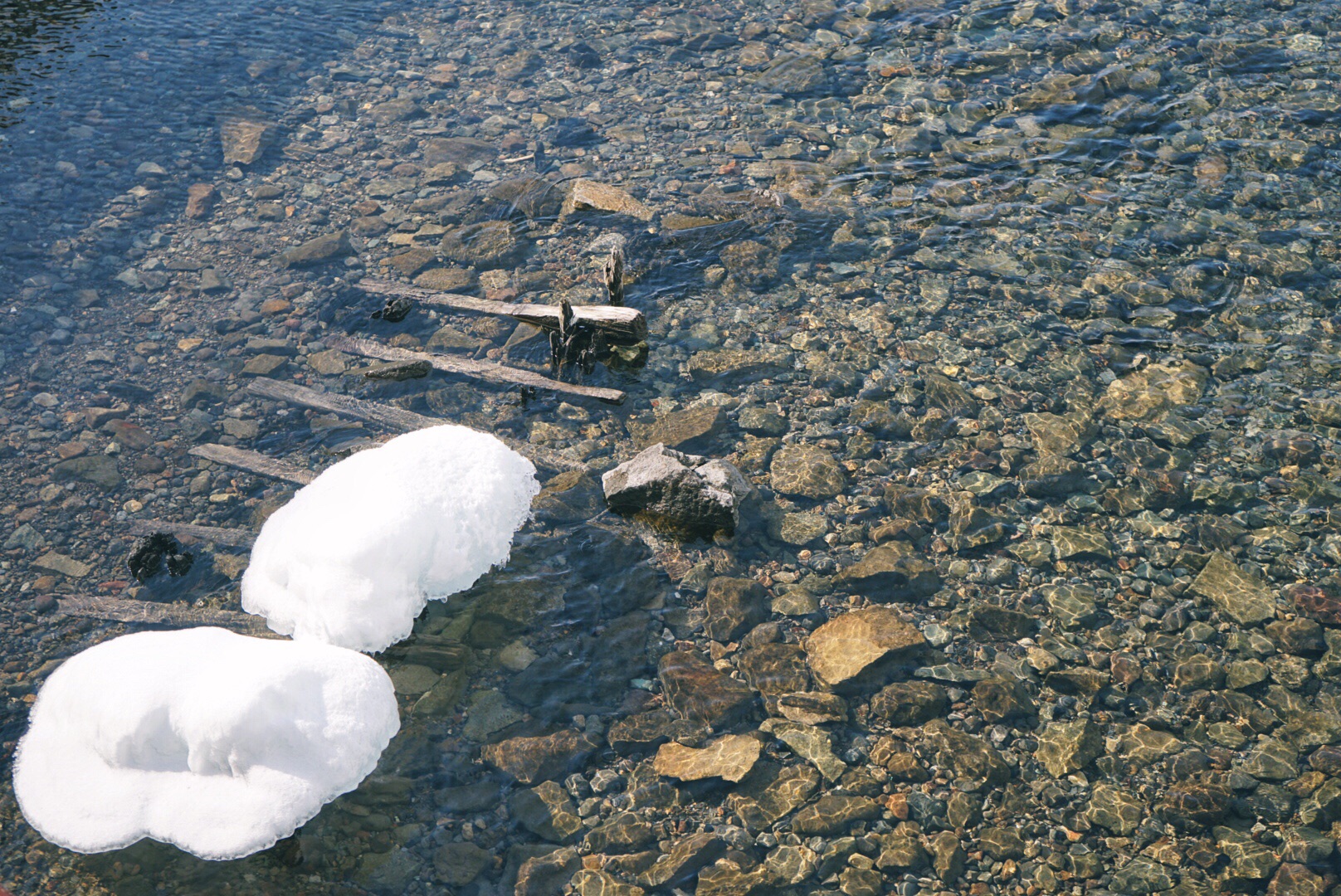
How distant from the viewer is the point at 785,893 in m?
5.18

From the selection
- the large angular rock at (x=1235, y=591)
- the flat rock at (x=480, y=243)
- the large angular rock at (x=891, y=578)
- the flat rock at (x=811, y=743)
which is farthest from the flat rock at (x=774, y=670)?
the flat rock at (x=480, y=243)

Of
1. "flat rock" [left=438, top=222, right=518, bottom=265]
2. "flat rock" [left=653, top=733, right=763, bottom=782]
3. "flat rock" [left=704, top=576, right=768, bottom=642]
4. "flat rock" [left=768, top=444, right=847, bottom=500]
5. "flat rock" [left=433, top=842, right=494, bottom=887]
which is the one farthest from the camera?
"flat rock" [left=438, top=222, right=518, bottom=265]

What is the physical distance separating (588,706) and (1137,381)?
564 centimetres

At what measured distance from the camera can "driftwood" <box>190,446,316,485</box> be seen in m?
7.89

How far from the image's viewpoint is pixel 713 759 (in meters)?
5.84

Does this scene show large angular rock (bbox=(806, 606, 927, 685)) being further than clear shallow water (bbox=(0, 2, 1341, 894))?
Yes

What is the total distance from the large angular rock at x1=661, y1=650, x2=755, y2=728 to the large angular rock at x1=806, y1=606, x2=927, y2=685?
570mm

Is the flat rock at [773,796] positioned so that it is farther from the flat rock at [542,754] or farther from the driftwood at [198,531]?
the driftwood at [198,531]

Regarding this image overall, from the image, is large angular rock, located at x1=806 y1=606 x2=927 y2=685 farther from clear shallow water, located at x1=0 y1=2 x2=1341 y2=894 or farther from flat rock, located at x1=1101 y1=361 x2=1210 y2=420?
flat rock, located at x1=1101 y1=361 x2=1210 y2=420

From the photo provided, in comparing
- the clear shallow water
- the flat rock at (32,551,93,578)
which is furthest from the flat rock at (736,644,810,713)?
the flat rock at (32,551,93,578)

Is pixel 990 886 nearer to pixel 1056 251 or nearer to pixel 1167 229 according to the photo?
pixel 1056 251

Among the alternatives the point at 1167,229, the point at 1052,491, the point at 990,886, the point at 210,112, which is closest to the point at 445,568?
the point at 990,886

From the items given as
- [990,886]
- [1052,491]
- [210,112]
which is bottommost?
[990,886]

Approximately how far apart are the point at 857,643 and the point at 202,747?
13.8 feet
